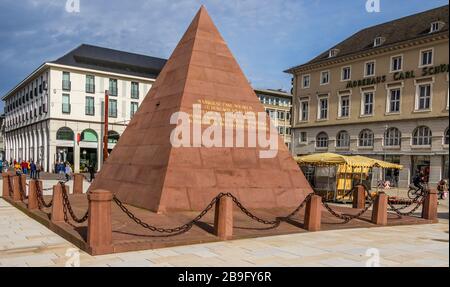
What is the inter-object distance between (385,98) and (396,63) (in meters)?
3.17

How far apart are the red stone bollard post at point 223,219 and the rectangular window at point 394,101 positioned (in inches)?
1214

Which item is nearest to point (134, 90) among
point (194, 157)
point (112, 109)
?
point (112, 109)

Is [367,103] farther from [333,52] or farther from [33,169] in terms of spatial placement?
[33,169]

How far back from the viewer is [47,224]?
866 centimetres

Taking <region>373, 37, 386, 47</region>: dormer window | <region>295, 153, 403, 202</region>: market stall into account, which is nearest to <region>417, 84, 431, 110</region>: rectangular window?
<region>373, 37, 386, 47</region>: dormer window

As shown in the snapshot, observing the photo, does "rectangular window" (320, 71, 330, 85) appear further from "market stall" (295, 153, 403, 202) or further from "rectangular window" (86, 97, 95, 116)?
"rectangular window" (86, 97, 95, 116)

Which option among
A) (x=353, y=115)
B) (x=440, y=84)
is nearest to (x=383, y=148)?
(x=353, y=115)

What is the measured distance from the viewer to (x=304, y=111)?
A: 144 feet

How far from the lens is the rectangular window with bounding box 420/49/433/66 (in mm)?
31812

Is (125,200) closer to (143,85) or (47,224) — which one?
(47,224)

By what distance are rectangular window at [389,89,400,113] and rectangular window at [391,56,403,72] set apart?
1.85 m

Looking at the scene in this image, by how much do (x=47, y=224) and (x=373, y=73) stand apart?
3414 cm

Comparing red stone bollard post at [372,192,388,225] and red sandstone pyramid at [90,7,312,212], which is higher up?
red sandstone pyramid at [90,7,312,212]

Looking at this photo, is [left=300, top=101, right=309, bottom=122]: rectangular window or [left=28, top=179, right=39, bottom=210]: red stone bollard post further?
[left=300, top=101, right=309, bottom=122]: rectangular window
